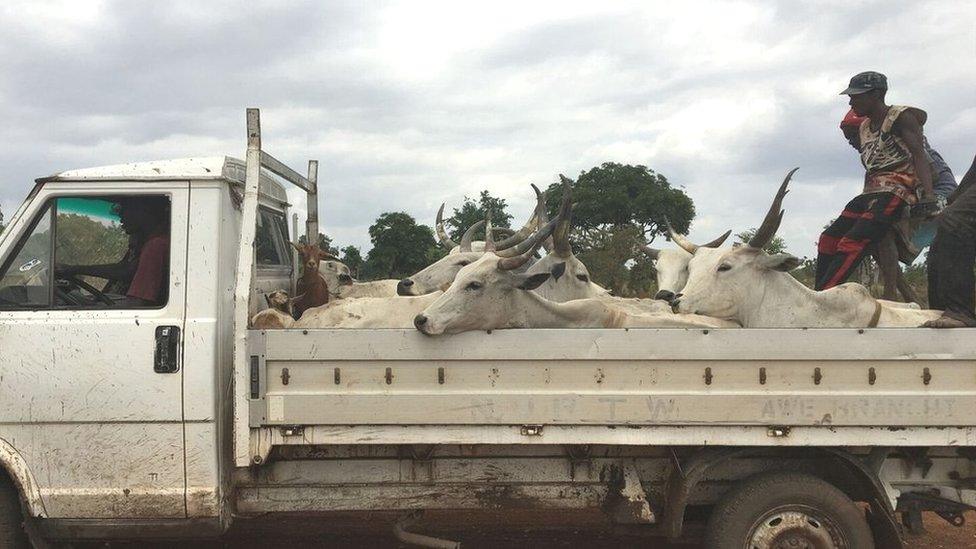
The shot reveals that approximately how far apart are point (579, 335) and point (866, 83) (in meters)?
3.20

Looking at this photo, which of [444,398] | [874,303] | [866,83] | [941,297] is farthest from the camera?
[866,83]

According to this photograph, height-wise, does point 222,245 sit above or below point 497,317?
above

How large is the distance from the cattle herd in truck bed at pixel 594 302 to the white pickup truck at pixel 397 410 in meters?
0.44

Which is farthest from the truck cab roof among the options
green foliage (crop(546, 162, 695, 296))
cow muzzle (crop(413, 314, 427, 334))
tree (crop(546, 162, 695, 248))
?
tree (crop(546, 162, 695, 248))

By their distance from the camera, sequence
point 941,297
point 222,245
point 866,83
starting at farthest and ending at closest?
point 866,83
point 941,297
point 222,245

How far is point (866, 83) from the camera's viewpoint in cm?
607

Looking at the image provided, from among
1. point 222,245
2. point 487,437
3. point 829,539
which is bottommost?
point 829,539

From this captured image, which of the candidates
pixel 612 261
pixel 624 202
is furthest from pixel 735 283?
pixel 624 202

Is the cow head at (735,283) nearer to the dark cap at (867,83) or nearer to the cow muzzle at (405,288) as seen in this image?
the dark cap at (867,83)

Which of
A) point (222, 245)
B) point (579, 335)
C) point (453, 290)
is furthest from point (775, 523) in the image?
point (222, 245)

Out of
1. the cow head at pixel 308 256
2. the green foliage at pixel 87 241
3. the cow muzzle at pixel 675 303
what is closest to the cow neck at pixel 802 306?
the cow muzzle at pixel 675 303

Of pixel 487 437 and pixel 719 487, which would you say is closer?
pixel 487 437

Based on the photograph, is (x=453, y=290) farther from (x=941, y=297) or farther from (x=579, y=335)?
(x=941, y=297)

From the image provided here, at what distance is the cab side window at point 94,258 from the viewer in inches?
179
